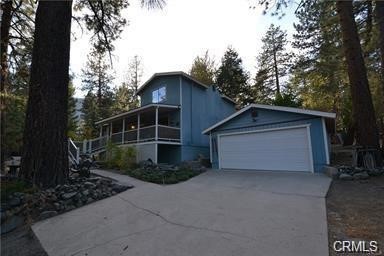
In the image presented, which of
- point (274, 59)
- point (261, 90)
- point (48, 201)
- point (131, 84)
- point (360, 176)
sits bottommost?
point (48, 201)

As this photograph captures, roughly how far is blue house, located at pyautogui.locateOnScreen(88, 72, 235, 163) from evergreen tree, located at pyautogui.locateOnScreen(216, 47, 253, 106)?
10334 mm

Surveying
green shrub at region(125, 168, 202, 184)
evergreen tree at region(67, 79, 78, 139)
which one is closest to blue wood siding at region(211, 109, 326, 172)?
green shrub at region(125, 168, 202, 184)

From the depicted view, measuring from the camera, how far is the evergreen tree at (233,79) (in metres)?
28.7

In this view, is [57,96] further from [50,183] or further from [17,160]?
[17,160]

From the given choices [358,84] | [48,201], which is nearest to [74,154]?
[48,201]

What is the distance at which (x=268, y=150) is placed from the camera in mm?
11195

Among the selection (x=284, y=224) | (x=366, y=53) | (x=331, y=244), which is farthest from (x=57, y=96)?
(x=366, y=53)

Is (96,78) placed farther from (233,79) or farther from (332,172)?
(332,172)

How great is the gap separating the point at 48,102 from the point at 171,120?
1005cm

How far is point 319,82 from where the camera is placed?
17.2 m

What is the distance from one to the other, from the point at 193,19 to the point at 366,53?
976 cm

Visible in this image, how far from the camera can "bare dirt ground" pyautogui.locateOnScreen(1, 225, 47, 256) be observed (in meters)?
3.77

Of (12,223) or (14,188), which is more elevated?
(14,188)

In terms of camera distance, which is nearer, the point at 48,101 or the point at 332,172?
the point at 48,101
